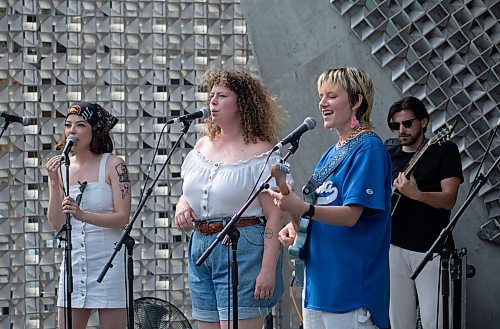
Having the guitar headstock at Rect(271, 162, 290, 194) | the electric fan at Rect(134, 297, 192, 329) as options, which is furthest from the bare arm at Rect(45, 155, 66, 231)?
the guitar headstock at Rect(271, 162, 290, 194)

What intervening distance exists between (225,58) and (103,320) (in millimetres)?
2789

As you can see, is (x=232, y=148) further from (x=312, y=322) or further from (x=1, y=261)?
(x=1, y=261)

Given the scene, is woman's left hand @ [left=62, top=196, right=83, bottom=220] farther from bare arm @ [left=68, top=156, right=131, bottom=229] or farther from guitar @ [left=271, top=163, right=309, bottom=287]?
guitar @ [left=271, top=163, right=309, bottom=287]

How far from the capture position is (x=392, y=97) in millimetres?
6469

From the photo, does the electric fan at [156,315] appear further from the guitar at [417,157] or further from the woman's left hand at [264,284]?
the woman's left hand at [264,284]

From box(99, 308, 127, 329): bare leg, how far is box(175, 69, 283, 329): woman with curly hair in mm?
779

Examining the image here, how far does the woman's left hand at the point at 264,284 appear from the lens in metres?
4.35

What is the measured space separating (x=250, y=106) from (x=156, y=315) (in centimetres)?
191

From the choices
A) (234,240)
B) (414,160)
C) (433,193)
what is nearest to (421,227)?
(433,193)

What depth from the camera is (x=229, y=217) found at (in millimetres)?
4438

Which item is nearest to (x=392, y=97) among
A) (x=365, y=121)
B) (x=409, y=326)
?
(x=409, y=326)

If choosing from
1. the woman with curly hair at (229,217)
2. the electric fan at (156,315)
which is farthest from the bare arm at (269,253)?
the electric fan at (156,315)

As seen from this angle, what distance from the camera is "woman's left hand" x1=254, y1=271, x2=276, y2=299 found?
4.35 meters

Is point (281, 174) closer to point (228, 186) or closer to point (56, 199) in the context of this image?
point (228, 186)
